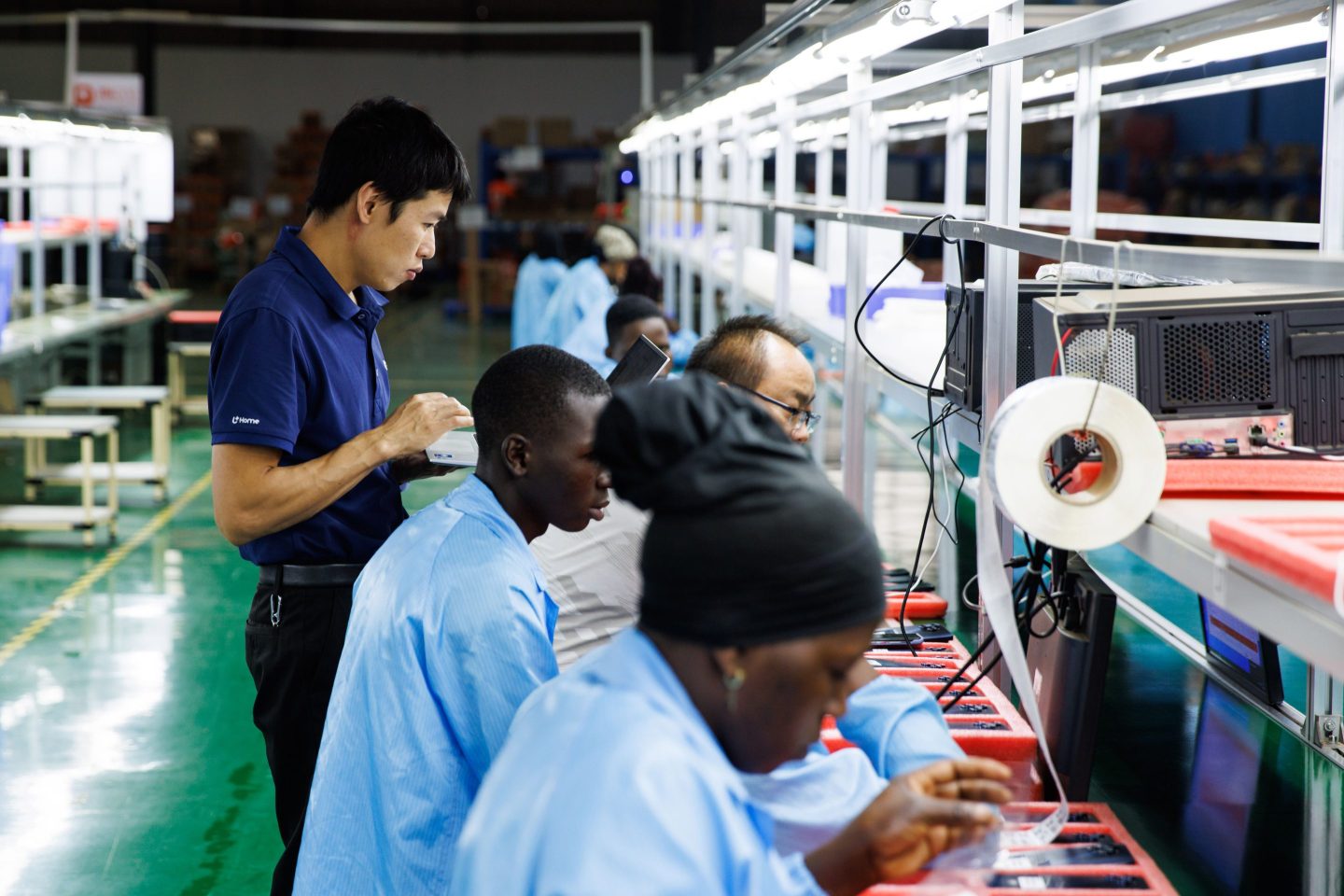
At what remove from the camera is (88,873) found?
392cm

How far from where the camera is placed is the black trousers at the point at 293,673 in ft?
8.90

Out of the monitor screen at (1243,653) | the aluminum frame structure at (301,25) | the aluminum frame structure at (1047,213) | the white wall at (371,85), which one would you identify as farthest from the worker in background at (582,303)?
the white wall at (371,85)

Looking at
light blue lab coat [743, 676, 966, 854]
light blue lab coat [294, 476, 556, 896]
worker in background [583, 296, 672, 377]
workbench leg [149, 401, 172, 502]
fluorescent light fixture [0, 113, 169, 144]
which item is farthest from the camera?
workbench leg [149, 401, 172, 502]

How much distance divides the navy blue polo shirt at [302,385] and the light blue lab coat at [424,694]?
741 millimetres

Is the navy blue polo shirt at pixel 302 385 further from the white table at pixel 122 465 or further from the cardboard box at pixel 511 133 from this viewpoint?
the cardboard box at pixel 511 133

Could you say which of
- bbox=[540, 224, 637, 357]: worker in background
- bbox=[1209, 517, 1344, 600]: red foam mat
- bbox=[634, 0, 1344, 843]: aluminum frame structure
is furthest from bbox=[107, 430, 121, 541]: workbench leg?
bbox=[1209, 517, 1344, 600]: red foam mat

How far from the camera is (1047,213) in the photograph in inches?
216

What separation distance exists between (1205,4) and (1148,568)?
5.63 m

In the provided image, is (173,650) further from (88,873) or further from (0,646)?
(88,873)

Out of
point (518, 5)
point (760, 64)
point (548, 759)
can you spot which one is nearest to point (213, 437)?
point (548, 759)

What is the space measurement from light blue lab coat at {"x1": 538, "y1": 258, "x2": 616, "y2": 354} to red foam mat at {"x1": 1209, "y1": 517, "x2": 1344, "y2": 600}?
19.5 feet

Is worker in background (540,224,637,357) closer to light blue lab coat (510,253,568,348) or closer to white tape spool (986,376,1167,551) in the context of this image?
light blue lab coat (510,253,568,348)

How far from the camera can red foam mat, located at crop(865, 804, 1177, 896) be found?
2018 mm

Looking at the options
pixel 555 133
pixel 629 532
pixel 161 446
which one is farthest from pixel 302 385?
pixel 555 133
